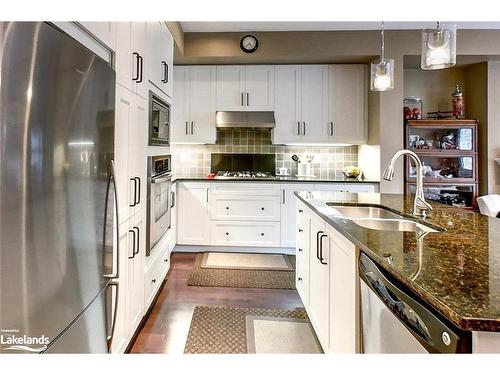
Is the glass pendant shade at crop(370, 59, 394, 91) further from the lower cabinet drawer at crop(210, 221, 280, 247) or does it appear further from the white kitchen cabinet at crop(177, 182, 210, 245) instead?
the white kitchen cabinet at crop(177, 182, 210, 245)

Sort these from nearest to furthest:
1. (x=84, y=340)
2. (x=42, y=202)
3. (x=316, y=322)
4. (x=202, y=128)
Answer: (x=42, y=202), (x=84, y=340), (x=316, y=322), (x=202, y=128)

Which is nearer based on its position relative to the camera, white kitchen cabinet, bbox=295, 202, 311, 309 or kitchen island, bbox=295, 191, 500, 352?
kitchen island, bbox=295, 191, 500, 352

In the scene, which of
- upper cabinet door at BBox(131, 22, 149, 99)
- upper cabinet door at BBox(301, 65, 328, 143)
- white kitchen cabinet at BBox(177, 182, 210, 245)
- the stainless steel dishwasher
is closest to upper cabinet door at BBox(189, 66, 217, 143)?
white kitchen cabinet at BBox(177, 182, 210, 245)

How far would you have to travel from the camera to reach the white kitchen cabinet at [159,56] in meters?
2.22

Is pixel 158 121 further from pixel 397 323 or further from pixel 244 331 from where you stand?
pixel 397 323

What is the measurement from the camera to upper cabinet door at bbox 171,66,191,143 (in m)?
4.01

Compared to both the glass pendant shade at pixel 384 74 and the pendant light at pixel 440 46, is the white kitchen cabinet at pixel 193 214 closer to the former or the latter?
the glass pendant shade at pixel 384 74

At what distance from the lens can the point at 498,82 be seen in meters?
3.77

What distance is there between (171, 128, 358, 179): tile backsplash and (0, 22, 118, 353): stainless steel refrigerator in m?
3.05

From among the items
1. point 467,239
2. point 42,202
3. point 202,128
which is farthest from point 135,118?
point 202,128
